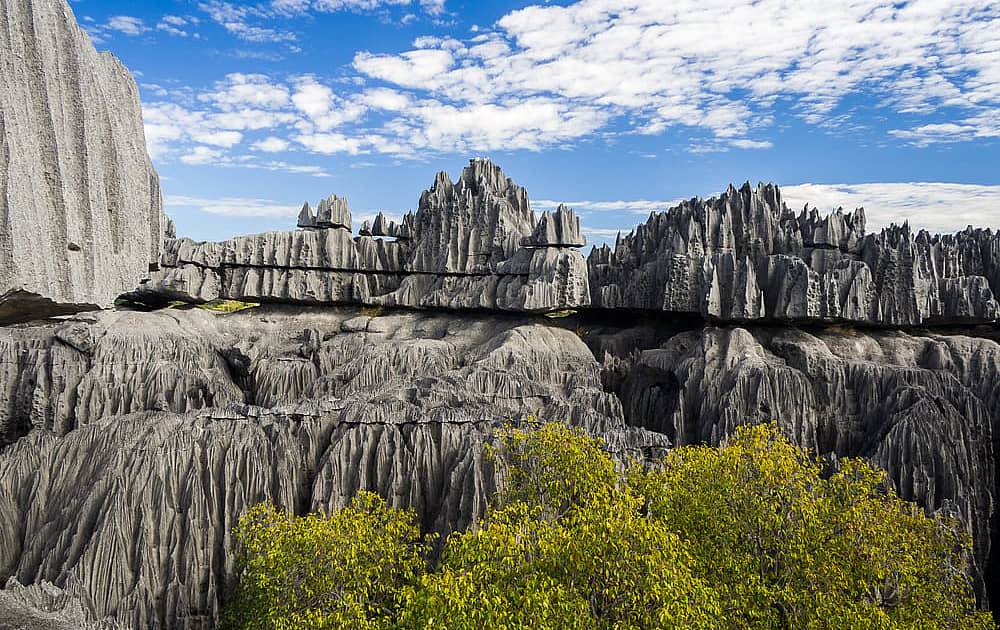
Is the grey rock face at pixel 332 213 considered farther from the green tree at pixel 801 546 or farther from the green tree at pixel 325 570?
the green tree at pixel 801 546

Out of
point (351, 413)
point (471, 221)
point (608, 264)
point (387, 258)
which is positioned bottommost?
point (351, 413)

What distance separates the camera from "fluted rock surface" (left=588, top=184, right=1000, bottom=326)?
1325 inches

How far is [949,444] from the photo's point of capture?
84.6 ft

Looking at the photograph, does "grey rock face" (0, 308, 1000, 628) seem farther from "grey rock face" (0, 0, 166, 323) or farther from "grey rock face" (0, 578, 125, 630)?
"grey rock face" (0, 0, 166, 323)

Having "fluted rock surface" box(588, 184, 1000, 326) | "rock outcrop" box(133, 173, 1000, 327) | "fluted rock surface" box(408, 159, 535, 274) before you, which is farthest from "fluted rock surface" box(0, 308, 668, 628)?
"fluted rock surface" box(408, 159, 535, 274)

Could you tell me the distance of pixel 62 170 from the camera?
614 centimetres

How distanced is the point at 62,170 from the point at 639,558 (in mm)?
10382

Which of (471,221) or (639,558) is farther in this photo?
(471,221)

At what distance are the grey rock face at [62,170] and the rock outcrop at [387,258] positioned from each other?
32.3m

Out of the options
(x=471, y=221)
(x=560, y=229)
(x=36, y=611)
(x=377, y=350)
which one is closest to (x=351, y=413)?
(x=377, y=350)

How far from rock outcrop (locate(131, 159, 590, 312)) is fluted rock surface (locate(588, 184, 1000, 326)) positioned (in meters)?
6.78

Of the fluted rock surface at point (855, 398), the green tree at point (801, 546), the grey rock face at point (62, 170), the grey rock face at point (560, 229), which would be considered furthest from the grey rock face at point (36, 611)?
the grey rock face at point (560, 229)

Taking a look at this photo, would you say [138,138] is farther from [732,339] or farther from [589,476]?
[732,339]

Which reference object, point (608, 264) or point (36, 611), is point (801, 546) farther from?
point (608, 264)
